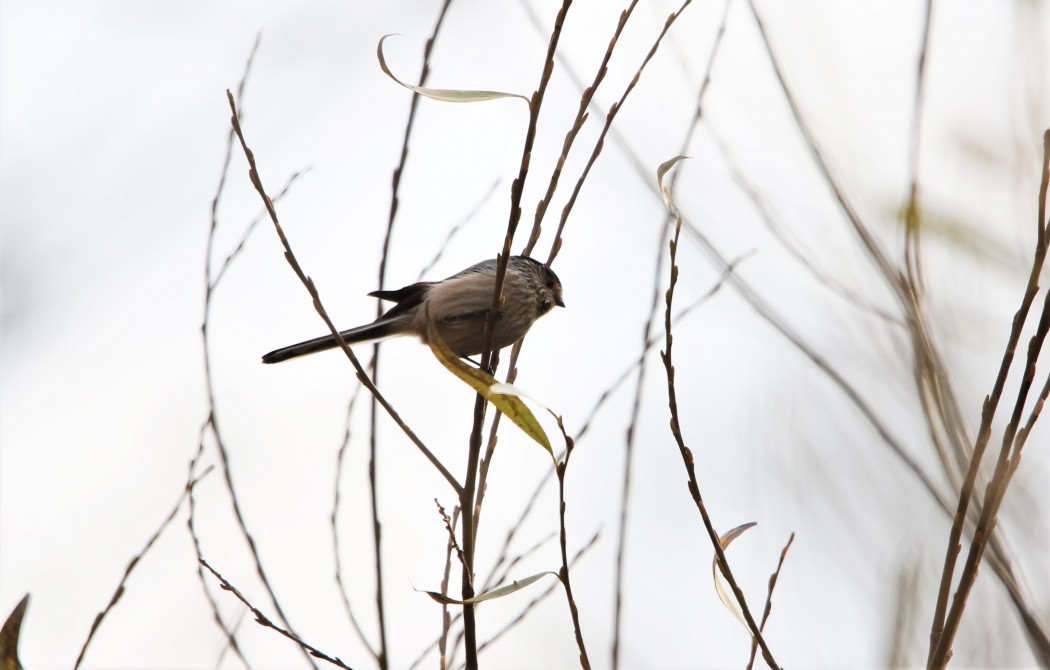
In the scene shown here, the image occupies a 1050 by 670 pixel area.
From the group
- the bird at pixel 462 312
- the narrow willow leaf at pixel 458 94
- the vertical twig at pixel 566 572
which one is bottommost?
the vertical twig at pixel 566 572

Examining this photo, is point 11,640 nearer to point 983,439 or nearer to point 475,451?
point 475,451

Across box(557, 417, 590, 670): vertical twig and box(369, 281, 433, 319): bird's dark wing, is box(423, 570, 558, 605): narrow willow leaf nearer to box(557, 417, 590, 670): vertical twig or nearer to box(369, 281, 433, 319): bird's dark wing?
box(557, 417, 590, 670): vertical twig

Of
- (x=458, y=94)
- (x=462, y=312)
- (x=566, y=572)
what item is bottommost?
(x=566, y=572)

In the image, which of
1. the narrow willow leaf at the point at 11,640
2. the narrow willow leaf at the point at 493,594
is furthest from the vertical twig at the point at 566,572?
the narrow willow leaf at the point at 11,640

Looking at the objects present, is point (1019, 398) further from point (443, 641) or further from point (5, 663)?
point (5, 663)

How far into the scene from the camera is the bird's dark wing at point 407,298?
3619 mm

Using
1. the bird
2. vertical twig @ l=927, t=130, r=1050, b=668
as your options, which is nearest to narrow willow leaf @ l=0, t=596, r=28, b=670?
vertical twig @ l=927, t=130, r=1050, b=668

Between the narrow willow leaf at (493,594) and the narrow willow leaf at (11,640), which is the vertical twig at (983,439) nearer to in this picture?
the narrow willow leaf at (493,594)

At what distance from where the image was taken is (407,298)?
3746 mm

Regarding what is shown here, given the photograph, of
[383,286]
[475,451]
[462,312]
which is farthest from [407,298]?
[475,451]

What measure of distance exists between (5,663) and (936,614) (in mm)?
1717

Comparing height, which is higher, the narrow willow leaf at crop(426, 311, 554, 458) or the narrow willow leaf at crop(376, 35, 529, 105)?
the narrow willow leaf at crop(376, 35, 529, 105)

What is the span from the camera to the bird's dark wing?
11.9 feet

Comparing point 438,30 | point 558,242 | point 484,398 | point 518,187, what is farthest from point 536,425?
point 438,30
